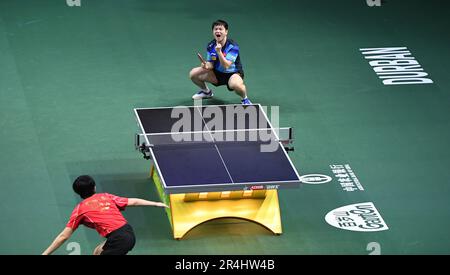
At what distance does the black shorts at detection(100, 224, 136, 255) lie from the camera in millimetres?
10727

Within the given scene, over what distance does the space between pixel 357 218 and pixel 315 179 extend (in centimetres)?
109

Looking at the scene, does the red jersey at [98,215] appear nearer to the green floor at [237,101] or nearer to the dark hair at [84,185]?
the dark hair at [84,185]

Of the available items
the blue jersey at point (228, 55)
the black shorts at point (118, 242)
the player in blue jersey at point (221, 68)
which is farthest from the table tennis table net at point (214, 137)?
the black shorts at point (118, 242)

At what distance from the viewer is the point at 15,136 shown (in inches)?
566

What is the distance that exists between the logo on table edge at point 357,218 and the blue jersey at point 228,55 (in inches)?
120

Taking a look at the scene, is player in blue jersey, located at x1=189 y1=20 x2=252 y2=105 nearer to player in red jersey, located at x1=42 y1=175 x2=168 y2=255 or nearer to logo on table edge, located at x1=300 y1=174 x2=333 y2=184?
logo on table edge, located at x1=300 y1=174 x2=333 y2=184

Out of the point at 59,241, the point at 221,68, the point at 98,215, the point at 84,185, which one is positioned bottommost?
the point at 59,241

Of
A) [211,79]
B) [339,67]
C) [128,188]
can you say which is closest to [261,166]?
[128,188]

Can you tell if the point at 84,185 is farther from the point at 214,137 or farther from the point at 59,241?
the point at 214,137

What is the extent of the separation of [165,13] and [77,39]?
5.83 ft

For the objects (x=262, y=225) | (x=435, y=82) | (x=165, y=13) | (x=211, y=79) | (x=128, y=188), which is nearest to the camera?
(x=262, y=225)

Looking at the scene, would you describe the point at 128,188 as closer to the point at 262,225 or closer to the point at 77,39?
the point at 262,225

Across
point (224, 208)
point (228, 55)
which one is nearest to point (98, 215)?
point (224, 208)

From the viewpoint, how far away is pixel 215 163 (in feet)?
41.1
